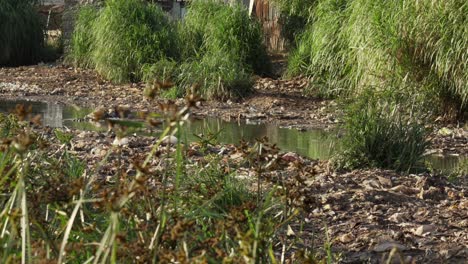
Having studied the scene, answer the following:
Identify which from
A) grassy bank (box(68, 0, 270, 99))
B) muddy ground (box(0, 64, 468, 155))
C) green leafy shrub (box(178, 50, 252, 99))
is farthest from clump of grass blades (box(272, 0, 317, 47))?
green leafy shrub (box(178, 50, 252, 99))

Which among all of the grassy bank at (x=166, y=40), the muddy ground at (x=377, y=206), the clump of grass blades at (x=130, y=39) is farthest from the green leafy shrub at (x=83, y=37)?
the muddy ground at (x=377, y=206)

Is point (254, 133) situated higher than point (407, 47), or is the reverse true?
point (407, 47)

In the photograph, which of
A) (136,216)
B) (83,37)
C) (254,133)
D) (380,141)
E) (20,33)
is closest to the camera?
(136,216)

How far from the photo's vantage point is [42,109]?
38.7ft

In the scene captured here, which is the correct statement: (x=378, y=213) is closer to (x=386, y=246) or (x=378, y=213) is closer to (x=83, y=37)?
(x=386, y=246)

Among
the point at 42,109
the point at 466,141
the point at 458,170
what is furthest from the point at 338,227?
the point at 42,109

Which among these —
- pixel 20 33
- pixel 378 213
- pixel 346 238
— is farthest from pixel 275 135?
pixel 20 33

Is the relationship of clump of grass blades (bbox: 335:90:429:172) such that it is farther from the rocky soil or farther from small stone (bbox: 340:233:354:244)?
small stone (bbox: 340:233:354:244)

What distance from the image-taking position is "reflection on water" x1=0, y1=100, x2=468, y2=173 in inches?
320

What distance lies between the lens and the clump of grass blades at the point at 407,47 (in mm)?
9906

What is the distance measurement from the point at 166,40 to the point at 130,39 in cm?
51

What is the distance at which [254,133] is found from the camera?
980cm

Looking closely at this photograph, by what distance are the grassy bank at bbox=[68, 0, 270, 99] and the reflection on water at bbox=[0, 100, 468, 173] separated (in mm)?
2442

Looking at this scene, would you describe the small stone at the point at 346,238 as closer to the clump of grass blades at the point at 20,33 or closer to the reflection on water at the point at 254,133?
the reflection on water at the point at 254,133
